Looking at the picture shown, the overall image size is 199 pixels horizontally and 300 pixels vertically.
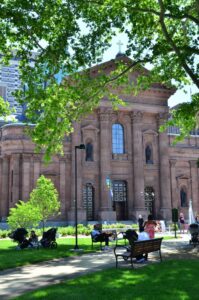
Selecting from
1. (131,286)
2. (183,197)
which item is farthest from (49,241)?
(183,197)

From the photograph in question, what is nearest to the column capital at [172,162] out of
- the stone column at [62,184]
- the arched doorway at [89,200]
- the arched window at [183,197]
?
the arched window at [183,197]

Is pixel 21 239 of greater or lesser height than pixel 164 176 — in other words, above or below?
→ below

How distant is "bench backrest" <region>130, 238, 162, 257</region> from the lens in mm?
13844

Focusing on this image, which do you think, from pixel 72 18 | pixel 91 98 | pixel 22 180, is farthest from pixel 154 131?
pixel 72 18

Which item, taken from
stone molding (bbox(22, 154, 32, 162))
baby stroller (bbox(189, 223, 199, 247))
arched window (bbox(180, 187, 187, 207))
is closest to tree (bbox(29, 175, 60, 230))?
stone molding (bbox(22, 154, 32, 162))

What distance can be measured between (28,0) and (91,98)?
294 inches

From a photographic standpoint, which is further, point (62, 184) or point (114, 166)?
point (114, 166)

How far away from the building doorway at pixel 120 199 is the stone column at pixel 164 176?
490cm

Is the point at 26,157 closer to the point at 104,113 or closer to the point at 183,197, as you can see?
the point at 104,113

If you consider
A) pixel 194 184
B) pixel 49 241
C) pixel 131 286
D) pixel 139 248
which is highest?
pixel 194 184

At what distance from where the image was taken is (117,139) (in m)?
49.2

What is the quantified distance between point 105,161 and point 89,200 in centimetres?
517

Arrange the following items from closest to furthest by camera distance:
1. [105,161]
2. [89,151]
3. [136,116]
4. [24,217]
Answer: [24,217] < [105,161] < [89,151] < [136,116]

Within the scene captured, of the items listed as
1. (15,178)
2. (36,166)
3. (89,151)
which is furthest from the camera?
(89,151)
